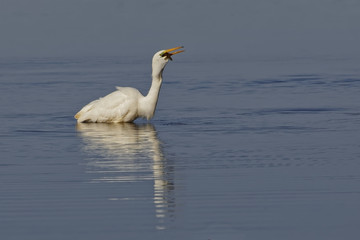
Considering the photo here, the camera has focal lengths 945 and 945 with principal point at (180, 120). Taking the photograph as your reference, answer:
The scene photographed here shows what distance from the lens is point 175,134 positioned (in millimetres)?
18750

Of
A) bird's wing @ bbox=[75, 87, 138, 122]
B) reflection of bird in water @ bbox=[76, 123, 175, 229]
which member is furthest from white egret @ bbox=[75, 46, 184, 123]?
Answer: reflection of bird in water @ bbox=[76, 123, 175, 229]

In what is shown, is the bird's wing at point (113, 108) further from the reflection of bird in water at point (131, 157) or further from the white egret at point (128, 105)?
the reflection of bird in water at point (131, 157)

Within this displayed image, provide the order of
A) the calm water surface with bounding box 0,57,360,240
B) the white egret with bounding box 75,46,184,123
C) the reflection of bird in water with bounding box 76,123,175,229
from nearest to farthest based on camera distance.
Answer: the calm water surface with bounding box 0,57,360,240 < the reflection of bird in water with bounding box 76,123,175,229 < the white egret with bounding box 75,46,184,123

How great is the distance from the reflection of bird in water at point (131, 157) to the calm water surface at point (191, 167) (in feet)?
0.08

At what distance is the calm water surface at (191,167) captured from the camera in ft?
33.8

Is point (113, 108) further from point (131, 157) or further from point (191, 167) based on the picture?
point (191, 167)

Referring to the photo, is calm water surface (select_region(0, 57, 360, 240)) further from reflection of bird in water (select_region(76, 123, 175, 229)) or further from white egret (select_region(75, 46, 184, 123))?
white egret (select_region(75, 46, 184, 123))

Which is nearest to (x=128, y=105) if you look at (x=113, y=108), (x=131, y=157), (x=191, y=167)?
(x=113, y=108)

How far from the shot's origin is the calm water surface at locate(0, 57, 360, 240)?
406 inches

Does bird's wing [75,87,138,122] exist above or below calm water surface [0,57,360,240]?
above

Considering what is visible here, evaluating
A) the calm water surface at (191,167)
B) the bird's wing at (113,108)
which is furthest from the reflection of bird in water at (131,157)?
the bird's wing at (113,108)

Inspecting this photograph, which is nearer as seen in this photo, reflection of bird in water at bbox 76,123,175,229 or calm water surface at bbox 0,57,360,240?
calm water surface at bbox 0,57,360,240

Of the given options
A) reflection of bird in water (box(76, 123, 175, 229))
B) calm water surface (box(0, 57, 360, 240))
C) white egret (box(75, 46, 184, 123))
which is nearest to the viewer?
calm water surface (box(0, 57, 360, 240))

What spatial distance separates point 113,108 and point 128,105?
375 mm
